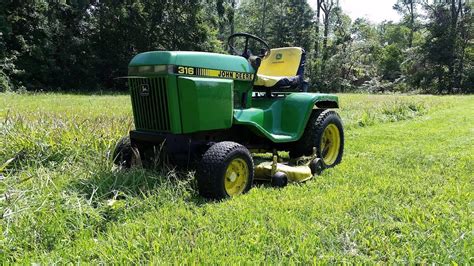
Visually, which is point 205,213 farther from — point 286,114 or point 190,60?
point 286,114

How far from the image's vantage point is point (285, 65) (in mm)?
5168

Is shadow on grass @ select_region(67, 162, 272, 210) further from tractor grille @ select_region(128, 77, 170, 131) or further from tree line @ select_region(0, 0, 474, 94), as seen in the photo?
tree line @ select_region(0, 0, 474, 94)

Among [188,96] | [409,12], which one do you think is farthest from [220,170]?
[409,12]

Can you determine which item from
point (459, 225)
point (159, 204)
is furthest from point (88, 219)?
point (459, 225)

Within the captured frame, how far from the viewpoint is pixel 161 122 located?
3633mm

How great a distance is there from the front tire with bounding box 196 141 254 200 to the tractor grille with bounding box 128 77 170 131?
0.53m

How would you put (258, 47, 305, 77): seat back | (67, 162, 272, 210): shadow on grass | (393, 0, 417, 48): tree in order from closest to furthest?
(67, 162, 272, 210): shadow on grass
(258, 47, 305, 77): seat back
(393, 0, 417, 48): tree

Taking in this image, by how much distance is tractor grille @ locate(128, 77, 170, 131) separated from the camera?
3541mm

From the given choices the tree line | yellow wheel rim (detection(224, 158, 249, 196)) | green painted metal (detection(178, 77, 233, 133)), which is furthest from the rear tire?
the tree line

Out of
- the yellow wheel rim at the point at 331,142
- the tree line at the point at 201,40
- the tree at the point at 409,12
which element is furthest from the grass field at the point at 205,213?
the tree at the point at 409,12

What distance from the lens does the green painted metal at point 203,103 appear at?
11.4ft

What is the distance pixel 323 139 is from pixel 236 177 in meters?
1.90

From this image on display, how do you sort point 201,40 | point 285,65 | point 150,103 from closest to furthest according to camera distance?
1. point 150,103
2. point 285,65
3. point 201,40

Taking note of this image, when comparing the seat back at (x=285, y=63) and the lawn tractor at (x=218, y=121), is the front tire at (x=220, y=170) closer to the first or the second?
the lawn tractor at (x=218, y=121)
